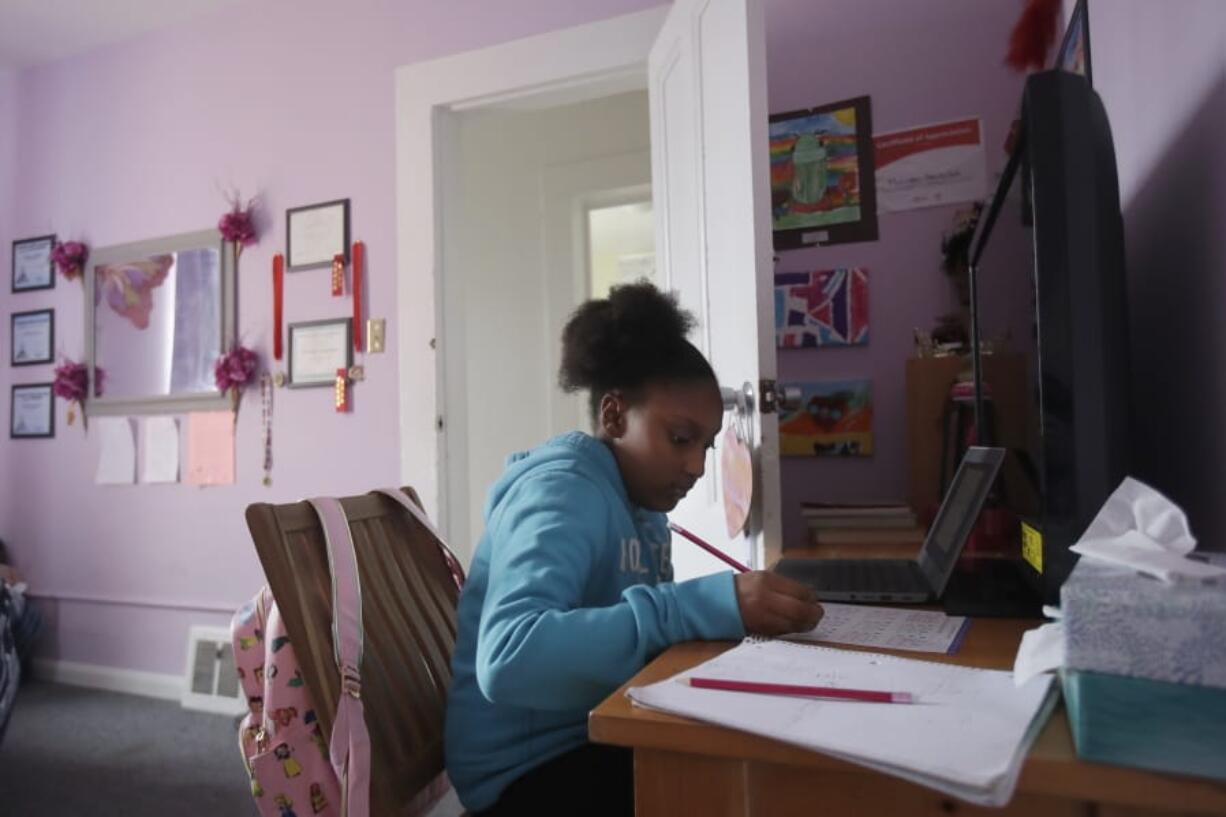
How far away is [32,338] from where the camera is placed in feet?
10.3

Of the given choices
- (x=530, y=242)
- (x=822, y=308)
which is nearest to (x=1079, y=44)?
(x=822, y=308)

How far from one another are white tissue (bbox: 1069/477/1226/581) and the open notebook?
11 centimetres

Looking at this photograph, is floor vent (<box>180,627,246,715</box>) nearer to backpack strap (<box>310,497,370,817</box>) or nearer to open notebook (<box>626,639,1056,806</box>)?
backpack strap (<box>310,497,370,817</box>)

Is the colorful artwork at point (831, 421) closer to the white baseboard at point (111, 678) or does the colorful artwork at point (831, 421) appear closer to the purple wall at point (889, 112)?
the purple wall at point (889, 112)

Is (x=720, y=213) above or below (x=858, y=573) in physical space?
above

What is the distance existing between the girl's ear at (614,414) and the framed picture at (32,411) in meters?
3.03

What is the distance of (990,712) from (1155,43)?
2.73 feet

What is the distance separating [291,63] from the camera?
8.79 ft

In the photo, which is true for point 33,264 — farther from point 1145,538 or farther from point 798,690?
point 1145,538

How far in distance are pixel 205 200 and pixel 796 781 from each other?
3.00m

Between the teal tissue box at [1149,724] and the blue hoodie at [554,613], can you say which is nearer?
the teal tissue box at [1149,724]

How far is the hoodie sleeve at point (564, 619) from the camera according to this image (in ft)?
2.17

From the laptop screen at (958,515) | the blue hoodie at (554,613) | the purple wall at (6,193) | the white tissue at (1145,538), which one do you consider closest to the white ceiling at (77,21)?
the purple wall at (6,193)

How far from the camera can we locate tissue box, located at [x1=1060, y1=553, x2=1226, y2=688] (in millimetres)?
402
